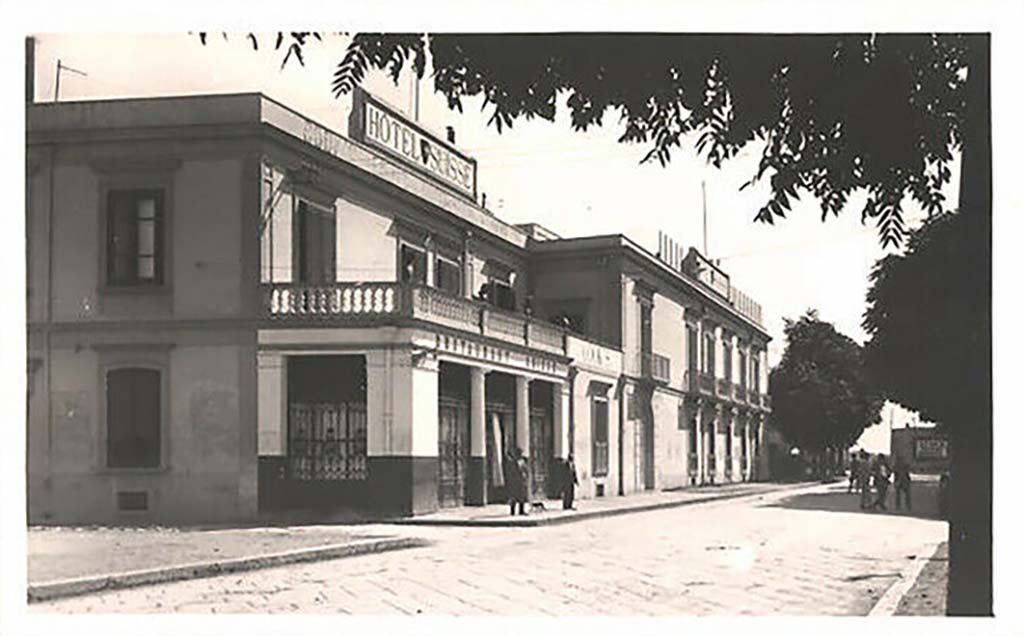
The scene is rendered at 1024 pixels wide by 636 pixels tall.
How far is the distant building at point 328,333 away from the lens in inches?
277

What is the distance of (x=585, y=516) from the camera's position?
8.68m

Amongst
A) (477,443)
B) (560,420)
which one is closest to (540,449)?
(560,420)

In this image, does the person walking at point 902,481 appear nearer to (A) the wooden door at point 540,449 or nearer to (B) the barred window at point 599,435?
(B) the barred window at point 599,435

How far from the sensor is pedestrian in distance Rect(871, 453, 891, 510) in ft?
30.0

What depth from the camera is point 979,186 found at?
20.7 ft

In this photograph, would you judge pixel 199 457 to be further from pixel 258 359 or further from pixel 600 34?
pixel 600 34

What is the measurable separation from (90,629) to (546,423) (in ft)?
11.3

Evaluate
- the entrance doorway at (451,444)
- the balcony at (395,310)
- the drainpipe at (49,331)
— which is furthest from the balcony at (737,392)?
the drainpipe at (49,331)

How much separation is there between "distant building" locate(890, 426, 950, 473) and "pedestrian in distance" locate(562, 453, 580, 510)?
1.90 m

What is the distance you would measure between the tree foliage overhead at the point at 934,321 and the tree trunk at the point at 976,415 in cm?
1

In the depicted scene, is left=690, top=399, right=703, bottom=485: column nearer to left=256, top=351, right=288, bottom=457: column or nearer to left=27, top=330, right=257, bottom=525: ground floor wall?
left=256, top=351, right=288, bottom=457: column

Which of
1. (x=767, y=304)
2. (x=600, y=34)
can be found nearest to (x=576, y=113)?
(x=600, y=34)

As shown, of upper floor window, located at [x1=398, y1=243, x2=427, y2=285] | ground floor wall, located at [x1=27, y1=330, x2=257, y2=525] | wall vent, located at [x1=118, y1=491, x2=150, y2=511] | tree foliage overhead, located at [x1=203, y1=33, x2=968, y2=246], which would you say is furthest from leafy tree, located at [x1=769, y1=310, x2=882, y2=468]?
wall vent, located at [x1=118, y1=491, x2=150, y2=511]

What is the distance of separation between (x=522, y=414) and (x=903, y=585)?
2680 millimetres
